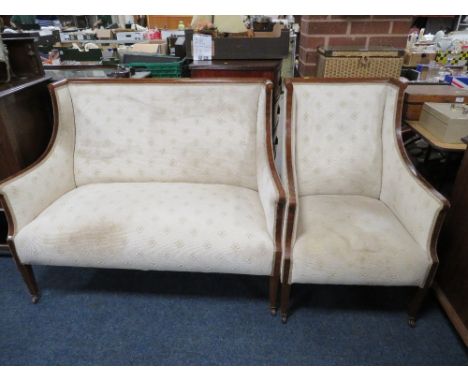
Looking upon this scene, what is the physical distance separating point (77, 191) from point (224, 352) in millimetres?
944

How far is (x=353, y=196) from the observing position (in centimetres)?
149

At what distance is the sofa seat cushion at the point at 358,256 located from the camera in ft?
3.73

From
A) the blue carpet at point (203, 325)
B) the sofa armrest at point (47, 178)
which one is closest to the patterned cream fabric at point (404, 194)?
the blue carpet at point (203, 325)

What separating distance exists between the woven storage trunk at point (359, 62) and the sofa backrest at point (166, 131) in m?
0.43

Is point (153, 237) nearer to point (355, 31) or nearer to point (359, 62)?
point (359, 62)

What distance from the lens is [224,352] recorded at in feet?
4.03

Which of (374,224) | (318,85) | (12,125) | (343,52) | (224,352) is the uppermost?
(343,52)

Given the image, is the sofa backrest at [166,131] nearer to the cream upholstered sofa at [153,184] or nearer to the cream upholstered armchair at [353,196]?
the cream upholstered sofa at [153,184]

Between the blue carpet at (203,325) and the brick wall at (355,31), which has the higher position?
the brick wall at (355,31)

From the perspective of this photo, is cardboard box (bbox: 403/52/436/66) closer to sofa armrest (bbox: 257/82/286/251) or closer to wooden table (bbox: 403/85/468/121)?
wooden table (bbox: 403/85/468/121)

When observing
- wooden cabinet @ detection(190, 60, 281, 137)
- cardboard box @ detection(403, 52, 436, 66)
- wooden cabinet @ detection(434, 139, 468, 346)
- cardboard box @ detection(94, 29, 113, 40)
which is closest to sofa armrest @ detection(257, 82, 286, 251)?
wooden cabinet @ detection(190, 60, 281, 137)

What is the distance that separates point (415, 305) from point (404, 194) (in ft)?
1.41
